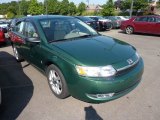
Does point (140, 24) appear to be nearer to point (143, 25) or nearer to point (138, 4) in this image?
point (143, 25)

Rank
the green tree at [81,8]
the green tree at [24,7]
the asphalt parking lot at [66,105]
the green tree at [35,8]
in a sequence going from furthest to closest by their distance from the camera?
the green tree at [24,7] < the green tree at [81,8] < the green tree at [35,8] < the asphalt parking lot at [66,105]

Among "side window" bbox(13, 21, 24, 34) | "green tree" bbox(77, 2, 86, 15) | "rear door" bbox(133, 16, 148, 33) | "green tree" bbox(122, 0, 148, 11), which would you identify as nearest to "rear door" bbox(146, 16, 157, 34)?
"rear door" bbox(133, 16, 148, 33)

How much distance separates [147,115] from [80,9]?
53367 millimetres

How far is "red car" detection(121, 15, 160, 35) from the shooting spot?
13955 millimetres

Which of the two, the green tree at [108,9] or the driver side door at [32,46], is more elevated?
the green tree at [108,9]

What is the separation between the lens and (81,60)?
370 centimetres

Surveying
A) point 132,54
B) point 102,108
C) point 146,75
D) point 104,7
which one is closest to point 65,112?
Answer: point 102,108

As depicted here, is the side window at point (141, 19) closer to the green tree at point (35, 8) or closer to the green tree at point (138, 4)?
the green tree at point (138, 4)

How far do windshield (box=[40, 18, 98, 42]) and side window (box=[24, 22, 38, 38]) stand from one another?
273mm

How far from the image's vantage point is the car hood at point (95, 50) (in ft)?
12.1

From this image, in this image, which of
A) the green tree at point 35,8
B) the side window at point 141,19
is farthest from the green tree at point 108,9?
the side window at point 141,19

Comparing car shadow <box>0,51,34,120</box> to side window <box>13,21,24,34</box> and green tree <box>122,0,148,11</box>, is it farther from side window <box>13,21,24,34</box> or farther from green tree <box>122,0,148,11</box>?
green tree <box>122,0,148,11</box>

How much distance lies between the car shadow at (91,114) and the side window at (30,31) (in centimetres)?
208

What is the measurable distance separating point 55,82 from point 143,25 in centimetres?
1172
